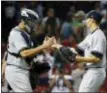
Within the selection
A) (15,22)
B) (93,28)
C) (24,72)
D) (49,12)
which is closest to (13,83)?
(24,72)

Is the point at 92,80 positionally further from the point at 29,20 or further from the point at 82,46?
the point at 29,20

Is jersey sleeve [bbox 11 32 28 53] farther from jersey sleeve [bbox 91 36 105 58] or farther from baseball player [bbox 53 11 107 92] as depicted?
jersey sleeve [bbox 91 36 105 58]

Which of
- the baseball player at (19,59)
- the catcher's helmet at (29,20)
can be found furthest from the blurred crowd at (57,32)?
the baseball player at (19,59)

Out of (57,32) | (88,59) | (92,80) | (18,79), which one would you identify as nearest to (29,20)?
(18,79)

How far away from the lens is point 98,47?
957 cm

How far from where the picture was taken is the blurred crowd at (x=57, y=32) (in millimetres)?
13211

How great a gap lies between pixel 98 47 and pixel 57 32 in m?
5.90

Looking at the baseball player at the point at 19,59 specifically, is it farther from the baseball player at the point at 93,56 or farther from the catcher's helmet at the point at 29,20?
the baseball player at the point at 93,56

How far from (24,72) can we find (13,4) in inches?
267

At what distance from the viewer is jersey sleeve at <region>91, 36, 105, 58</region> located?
952cm

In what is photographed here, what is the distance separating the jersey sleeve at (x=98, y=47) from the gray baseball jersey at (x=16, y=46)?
3.67 ft

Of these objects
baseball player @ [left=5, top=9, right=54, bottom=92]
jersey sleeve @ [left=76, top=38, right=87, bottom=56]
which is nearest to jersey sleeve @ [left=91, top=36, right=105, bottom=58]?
jersey sleeve @ [left=76, top=38, right=87, bottom=56]

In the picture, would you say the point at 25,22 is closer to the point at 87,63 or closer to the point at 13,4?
the point at 87,63

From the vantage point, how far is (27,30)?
948 centimetres
